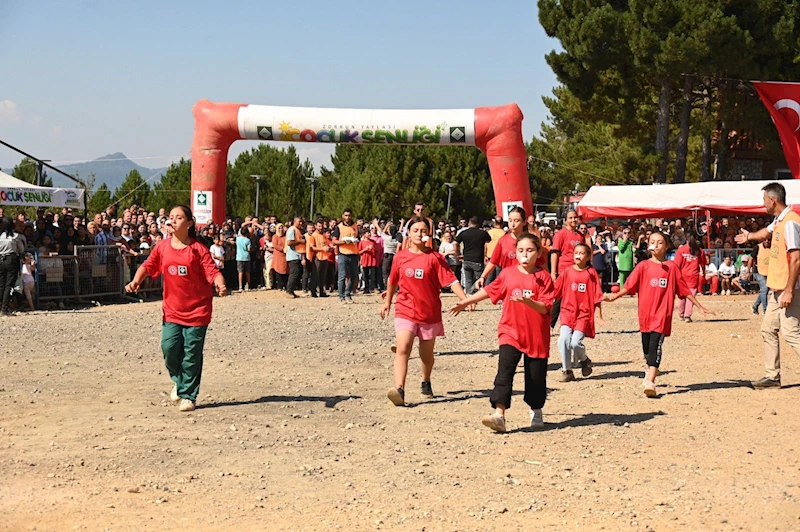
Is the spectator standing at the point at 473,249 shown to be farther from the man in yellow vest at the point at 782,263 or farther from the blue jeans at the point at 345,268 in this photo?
the man in yellow vest at the point at 782,263

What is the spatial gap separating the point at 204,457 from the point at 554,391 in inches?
173

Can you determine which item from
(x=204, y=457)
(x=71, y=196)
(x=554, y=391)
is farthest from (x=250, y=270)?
(x=204, y=457)

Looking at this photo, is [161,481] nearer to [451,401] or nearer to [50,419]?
[50,419]

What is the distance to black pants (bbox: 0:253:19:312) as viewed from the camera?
18.0m

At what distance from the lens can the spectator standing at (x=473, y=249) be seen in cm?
1892

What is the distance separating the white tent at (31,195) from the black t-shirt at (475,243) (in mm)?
7939

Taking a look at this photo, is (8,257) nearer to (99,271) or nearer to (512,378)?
(99,271)

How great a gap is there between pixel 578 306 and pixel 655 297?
117cm

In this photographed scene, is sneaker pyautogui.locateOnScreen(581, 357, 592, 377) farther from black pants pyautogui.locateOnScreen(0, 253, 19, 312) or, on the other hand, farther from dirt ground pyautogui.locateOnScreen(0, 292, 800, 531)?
black pants pyautogui.locateOnScreen(0, 253, 19, 312)

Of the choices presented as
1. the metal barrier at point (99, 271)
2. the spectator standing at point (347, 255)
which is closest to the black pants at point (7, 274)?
the metal barrier at point (99, 271)

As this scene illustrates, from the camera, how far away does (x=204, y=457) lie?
7.50 metres

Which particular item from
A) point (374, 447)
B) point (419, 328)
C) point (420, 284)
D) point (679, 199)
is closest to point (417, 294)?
point (420, 284)

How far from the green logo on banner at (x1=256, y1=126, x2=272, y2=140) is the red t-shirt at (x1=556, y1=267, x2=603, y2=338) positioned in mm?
16334

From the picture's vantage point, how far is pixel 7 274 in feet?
59.5
